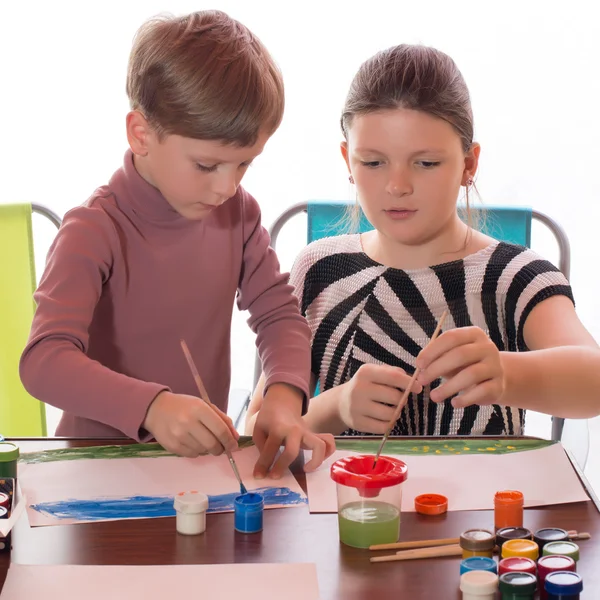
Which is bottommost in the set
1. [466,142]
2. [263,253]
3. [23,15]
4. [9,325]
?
[9,325]

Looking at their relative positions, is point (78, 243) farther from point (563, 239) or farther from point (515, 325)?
point (563, 239)

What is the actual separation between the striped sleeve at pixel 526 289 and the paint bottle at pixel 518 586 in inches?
27.8

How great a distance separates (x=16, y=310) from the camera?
1758 mm

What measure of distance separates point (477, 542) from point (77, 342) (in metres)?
0.53

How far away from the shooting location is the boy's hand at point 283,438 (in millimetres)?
1064

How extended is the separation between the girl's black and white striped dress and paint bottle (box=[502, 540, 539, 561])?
1.95 ft

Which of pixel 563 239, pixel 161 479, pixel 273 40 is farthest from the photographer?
pixel 273 40

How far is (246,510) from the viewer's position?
0.90m

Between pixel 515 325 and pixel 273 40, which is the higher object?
pixel 273 40

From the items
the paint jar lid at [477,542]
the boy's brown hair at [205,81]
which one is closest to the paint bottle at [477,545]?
the paint jar lid at [477,542]

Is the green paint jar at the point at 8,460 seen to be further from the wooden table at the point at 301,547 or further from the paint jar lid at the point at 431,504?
the paint jar lid at the point at 431,504

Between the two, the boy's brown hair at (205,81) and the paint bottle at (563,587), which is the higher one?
the boy's brown hair at (205,81)

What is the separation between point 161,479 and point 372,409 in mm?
274

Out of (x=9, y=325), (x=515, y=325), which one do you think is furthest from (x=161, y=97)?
(x=9, y=325)
